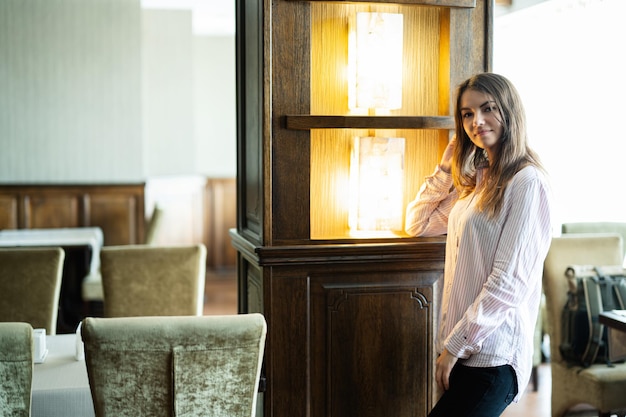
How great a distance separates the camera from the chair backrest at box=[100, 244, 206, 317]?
306 cm

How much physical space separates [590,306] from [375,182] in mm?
1307

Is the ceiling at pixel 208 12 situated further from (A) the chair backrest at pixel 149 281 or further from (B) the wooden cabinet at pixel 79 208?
(A) the chair backrest at pixel 149 281

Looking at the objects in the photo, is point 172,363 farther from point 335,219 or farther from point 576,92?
point 576,92

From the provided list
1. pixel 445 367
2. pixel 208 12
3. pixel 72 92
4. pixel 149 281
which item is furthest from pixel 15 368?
pixel 208 12

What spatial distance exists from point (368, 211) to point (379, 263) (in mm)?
187

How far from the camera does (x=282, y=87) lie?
2.32 m

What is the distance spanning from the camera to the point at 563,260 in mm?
3346

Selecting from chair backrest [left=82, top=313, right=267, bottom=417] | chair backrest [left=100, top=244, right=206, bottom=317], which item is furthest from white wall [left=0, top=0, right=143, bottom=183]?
chair backrest [left=82, top=313, right=267, bottom=417]

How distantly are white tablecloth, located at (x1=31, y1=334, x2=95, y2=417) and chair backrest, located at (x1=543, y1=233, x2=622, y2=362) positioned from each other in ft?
6.68

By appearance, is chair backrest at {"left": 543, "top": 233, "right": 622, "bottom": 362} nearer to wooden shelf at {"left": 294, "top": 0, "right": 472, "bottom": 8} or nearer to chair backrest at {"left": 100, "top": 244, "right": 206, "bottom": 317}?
wooden shelf at {"left": 294, "top": 0, "right": 472, "bottom": 8}

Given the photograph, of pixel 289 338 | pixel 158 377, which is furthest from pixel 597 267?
pixel 158 377

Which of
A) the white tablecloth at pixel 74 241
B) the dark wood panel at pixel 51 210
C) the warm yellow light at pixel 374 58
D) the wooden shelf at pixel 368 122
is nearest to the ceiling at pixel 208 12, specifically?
the dark wood panel at pixel 51 210

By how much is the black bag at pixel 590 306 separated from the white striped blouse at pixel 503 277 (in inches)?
50.1

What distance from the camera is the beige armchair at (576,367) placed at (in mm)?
3066
